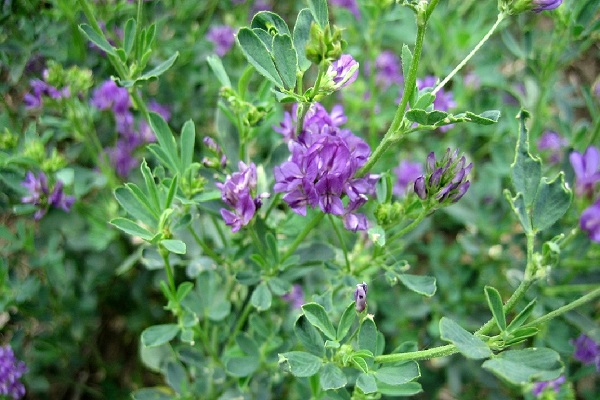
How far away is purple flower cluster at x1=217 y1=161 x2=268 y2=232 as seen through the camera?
1.71 metres

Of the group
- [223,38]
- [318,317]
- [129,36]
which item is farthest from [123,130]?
[318,317]

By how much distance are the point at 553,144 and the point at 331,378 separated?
88.2 inches

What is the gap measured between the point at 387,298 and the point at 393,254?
0.88m

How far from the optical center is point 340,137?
157cm

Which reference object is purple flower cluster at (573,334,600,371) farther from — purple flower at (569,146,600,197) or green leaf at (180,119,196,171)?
green leaf at (180,119,196,171)

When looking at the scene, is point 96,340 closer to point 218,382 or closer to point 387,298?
point 218,382

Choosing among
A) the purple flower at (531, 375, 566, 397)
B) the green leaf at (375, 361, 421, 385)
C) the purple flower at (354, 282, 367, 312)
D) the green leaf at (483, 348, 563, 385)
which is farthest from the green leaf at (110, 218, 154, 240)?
the purple flower at (531, 375, 566, 397)

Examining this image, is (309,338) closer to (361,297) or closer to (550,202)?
(361,297)

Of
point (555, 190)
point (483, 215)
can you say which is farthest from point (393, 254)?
point (483, 215)

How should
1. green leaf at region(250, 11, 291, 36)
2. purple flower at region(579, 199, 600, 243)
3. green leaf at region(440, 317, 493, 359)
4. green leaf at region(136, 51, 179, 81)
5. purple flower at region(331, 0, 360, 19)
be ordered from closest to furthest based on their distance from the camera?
green leaf at region(440, 317, 493, 359) < green leaf at region(250, 11, 291, 36) < green leaf at region(136, 51, 179, 81) < purple flower at region(579, 199, 600, 243) < purple flower at region(331, 0, 360, 19)

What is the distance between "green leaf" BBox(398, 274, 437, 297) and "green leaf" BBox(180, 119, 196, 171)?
760 millimetres

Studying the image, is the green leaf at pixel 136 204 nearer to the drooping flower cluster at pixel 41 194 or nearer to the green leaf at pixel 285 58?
the green leaf at pixel 285 58

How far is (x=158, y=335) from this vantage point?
1.96 m

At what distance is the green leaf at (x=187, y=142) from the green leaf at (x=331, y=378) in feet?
2.50
